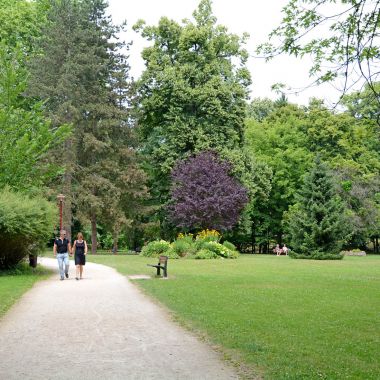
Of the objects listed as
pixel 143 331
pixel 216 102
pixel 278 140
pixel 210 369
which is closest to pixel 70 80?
pixel 216 102

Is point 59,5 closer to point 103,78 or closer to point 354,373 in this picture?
point 103,78

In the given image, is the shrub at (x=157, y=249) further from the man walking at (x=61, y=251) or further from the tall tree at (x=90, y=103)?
the man walking at (x=61, y=251)

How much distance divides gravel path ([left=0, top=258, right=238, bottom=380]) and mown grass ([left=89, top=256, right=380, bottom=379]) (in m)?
0.60

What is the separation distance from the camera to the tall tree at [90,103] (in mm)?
40625

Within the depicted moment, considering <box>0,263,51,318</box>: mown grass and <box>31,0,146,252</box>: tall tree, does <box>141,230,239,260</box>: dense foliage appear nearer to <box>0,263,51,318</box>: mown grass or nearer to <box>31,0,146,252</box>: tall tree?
<box>31,0,146,252</box>: tall tree

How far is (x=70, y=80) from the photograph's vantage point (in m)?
40.6

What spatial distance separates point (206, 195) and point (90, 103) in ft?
40.3

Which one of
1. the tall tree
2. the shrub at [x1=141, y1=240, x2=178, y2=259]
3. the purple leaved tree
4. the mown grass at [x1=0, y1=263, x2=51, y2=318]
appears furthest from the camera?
the tall tree

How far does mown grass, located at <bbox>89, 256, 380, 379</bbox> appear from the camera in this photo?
6941 mm

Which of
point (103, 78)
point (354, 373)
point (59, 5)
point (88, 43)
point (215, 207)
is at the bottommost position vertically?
point (354, 373)

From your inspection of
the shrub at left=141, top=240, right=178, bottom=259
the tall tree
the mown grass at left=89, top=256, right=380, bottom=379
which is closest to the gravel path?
the mown grass at left=89, top=256, right=380, bottom=379

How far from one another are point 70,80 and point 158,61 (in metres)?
8.85

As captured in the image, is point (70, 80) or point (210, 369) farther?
point (70, 80)

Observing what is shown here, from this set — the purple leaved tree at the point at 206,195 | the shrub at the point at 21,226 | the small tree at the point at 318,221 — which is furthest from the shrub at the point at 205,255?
the shrub at the point at 21,226
